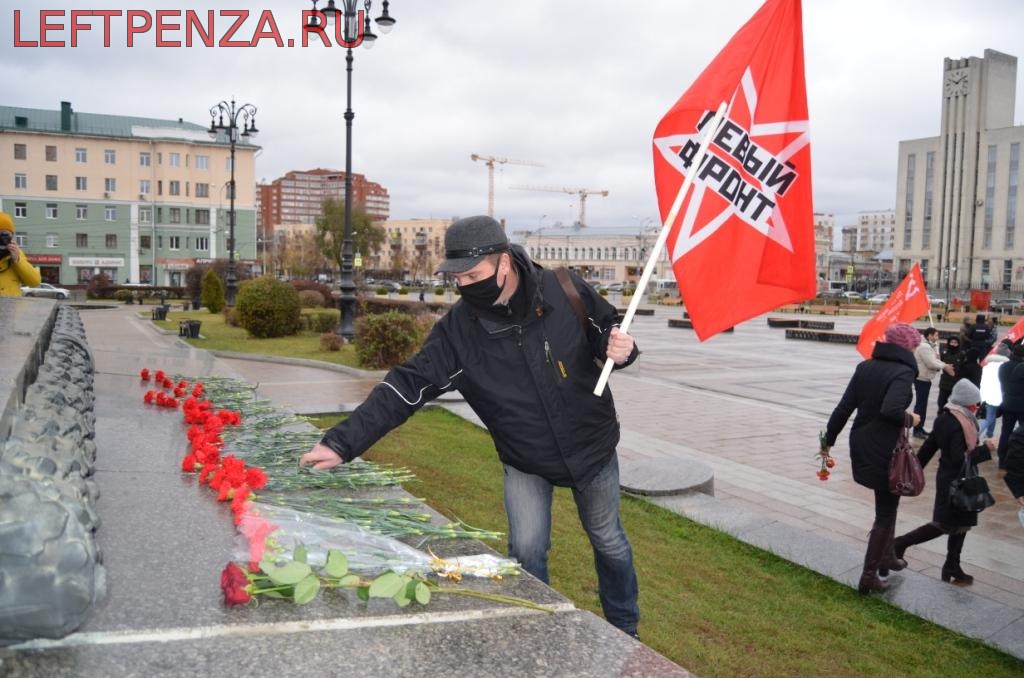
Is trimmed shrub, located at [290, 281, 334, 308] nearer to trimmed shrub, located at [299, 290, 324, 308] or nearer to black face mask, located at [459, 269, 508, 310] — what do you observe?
trimmed shrub, located at [299, 290, 324, 308]

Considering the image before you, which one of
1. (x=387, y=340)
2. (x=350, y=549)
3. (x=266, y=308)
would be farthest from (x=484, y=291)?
(x=266, y=308)

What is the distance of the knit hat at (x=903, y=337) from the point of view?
208 inches

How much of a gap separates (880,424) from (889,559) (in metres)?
0.87

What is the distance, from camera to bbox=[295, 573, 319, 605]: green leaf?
2566mm

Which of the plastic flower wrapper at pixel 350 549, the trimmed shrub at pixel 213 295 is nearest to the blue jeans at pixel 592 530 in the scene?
the plastic flower wrapper at pixel 350 549

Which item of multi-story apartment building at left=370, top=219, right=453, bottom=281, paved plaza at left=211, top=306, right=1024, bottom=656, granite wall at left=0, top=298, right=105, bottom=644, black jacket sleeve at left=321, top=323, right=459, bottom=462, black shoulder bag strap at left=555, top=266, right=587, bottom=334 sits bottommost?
paved plaza at left=211, top=306, right=1024, bottom=656

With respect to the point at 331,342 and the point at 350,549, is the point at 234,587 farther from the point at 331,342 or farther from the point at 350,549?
the point at 331,342

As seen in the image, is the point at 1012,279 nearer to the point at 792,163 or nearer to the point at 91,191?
the point at 91,191

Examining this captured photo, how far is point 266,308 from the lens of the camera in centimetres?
2141

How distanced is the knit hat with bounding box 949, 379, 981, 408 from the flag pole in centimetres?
306

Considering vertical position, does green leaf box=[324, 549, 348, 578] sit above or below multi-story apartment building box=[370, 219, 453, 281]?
below

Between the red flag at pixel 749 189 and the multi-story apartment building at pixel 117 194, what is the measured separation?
63101 mm

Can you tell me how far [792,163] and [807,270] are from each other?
→ 20.3 inches

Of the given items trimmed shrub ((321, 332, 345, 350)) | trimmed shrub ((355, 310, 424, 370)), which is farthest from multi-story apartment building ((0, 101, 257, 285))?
trimmed shrub ((355, 310, 424, 370))
